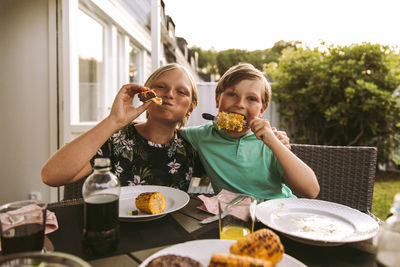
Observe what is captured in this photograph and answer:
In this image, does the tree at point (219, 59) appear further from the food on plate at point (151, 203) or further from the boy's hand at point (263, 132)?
the food on plate at point (151, 203)

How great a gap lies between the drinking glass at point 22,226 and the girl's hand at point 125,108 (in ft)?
2.43

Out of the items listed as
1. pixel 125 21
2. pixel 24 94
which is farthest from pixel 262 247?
pixel 125 21

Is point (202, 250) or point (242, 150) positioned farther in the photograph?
point (242, 150)

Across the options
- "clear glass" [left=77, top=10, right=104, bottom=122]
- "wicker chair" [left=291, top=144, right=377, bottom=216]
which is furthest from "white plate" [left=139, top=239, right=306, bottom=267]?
"clear glass" [left=77, top=10, right=104, bottom=122]

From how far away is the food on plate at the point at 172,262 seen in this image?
62 centimetres

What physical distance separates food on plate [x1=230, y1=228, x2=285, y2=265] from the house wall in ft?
10.8

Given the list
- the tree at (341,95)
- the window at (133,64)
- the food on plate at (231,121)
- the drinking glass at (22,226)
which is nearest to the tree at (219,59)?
the tree at (341,95)

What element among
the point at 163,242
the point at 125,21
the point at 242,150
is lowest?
the point at 163,242

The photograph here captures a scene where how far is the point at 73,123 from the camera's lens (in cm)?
323

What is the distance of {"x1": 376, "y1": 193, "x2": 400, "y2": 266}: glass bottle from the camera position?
59 centimetres

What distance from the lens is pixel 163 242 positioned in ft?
2.97

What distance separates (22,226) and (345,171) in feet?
6.44

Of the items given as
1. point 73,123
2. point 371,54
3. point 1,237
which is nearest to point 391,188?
point 371,54

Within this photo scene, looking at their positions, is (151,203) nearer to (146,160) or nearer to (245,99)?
(146,160)
